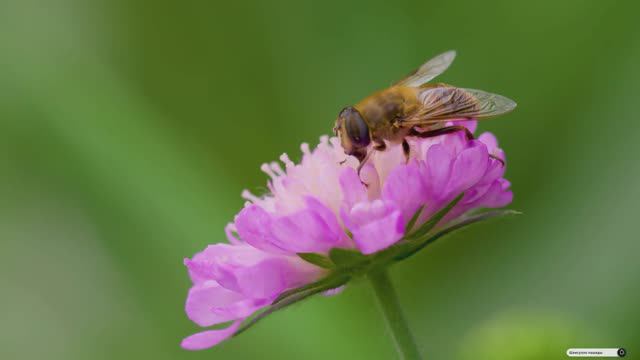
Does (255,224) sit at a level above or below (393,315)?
above

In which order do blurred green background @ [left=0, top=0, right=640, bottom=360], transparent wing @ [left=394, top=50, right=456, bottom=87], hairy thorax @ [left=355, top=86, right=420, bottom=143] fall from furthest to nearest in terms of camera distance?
blurred green background @ [left=0, top=0, right=640, bottom=360] → transparent wing @ [left=394, top=50, right=456, bottom=87] → hairy thorax @ [left=355, top=86, right=420, bottom=143]

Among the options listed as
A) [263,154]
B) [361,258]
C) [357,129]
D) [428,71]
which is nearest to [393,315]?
[361,258]

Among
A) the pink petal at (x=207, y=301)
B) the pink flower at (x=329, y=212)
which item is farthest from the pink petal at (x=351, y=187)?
the pink petal at (x=207, y=301)

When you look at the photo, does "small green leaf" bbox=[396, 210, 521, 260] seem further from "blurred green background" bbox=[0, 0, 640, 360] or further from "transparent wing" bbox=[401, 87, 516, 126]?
"blurred green background" bbox=[0, 0, 640, 360]

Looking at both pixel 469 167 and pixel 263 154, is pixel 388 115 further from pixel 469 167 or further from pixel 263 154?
pixel 263 154

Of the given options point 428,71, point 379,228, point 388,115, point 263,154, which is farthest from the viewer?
point 263,154

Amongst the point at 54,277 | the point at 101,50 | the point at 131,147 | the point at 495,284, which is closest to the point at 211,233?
the point at 131,147

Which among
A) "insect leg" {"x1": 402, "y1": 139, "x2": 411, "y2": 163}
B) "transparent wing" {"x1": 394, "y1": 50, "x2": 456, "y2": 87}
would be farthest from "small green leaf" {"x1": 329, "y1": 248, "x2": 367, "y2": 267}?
"transparent wing" {"x1": 394, "y1": 50, "x2": 456, "y2": 87}

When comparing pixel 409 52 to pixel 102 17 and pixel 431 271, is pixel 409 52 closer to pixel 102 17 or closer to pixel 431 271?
pixel 431 271
